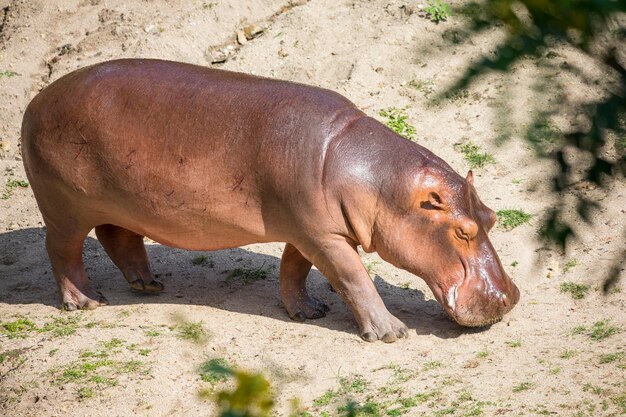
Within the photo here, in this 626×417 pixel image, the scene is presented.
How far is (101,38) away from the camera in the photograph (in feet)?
34.2

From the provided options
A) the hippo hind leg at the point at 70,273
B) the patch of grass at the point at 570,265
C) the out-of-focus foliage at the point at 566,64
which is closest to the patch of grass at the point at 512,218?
the patch of grass at the point at 570,265

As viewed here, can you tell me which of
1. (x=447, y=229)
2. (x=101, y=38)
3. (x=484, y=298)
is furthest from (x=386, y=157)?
(x=101, y=38)

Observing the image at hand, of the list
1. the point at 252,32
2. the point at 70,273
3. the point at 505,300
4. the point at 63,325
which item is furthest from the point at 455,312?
the point at 252,32

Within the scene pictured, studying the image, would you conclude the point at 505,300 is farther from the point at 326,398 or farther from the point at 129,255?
the point at 129,255

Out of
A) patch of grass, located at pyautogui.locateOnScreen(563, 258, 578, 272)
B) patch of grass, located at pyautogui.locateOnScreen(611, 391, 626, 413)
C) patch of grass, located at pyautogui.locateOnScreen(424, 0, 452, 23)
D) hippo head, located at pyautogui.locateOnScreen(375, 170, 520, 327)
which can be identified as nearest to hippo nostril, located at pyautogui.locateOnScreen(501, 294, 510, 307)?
hippo head, located at pyautogui.locateOnScreen(375, 170, 520, 327)

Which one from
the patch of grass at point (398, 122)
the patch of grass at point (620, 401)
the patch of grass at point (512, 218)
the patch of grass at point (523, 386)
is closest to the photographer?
the patch of grass at point (620, 401)

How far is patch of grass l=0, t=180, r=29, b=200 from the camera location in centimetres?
912

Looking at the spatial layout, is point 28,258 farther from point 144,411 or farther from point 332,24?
point 332,24

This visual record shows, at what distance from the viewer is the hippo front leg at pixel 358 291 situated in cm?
632

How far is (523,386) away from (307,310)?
1840 millimetres

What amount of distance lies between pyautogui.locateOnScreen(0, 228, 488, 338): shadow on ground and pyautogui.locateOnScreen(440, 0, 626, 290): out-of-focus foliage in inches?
171

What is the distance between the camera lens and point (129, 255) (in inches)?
292

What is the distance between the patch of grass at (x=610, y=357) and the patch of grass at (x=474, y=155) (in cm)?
306

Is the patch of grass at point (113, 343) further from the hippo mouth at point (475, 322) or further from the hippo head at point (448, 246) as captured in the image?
the hippo mouth at point (475, 322)
